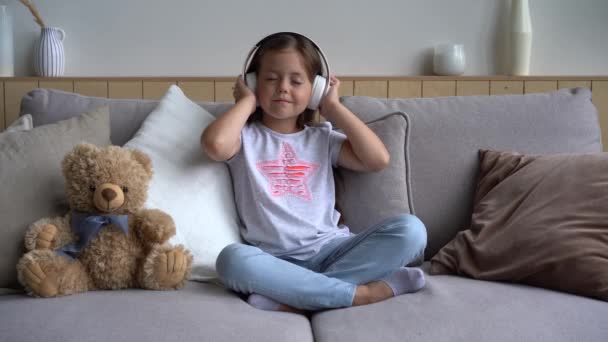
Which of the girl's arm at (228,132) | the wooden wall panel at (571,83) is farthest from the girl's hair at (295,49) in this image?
the wooden wall panel at (571,83)

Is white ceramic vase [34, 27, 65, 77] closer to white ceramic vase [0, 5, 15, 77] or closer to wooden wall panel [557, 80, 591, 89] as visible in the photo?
white ceramic vase [0, 5, 15, 77]

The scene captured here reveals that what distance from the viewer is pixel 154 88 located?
90.5 inches

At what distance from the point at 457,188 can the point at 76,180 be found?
1.00 m

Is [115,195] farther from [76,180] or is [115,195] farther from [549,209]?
[549,209]

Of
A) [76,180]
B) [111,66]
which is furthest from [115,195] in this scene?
[111,66]

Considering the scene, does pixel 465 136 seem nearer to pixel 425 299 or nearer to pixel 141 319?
pixel 425 299

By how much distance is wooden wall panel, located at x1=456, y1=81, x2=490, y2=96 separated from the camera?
235cm

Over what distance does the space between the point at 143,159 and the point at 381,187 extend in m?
0.63

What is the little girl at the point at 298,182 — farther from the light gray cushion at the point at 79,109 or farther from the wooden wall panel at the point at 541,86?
the wooden wall panel at the point at 541,86

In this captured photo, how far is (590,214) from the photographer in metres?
1.30

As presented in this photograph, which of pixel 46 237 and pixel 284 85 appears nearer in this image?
pixel 46 237

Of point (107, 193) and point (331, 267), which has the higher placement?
point (107, 193)

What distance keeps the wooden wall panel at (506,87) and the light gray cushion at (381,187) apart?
0.93 meters

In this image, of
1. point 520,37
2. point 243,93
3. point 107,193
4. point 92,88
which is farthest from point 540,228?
point 92,88
